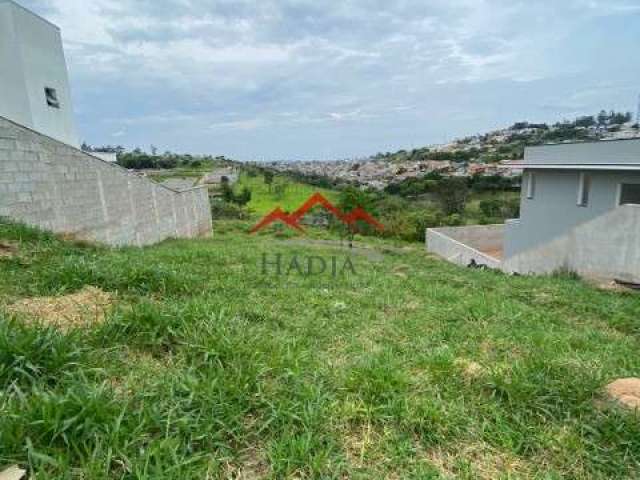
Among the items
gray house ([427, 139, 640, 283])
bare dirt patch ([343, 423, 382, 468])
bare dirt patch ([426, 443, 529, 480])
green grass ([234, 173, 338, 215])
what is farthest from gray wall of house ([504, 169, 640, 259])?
green grass ([234, 173, 338, 215])

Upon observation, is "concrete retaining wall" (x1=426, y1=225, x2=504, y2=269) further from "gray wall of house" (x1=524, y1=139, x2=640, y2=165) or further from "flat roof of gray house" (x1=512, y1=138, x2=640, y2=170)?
"gray wall of house" (x1=524, y1=139, x2=640, y2=165)

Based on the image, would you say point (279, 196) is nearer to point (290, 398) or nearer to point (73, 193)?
point (73, 193)

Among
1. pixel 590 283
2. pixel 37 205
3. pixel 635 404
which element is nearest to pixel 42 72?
pixel 37 205

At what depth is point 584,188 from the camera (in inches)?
385

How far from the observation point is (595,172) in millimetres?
9391

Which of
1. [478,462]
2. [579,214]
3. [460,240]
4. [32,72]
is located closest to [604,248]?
[579,214]

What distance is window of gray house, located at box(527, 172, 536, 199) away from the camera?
11.7 meters

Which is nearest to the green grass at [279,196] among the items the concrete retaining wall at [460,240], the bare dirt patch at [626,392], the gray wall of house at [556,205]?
the concrete retaining wall at [460,240]

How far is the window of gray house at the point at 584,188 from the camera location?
31.7ft

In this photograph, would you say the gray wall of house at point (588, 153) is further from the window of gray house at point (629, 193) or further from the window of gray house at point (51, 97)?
the window of gray house at point (51, 97)

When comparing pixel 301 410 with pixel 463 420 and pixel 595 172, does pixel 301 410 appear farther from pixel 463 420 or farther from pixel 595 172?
pixel 595 172

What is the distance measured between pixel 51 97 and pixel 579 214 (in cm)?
1491

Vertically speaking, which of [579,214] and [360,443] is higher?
[360,443]

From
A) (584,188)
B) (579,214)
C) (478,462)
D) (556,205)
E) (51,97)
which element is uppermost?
(51,97)
